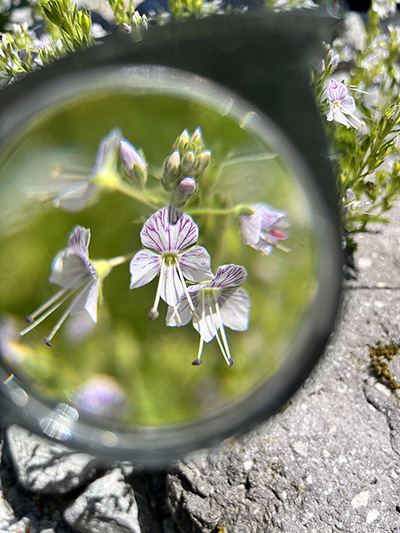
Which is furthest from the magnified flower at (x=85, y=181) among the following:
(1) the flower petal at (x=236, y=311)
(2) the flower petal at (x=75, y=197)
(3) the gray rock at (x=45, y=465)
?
(3) the gray rock at (x=45, y=465)

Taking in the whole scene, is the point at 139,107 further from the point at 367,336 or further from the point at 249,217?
the point at 367,336

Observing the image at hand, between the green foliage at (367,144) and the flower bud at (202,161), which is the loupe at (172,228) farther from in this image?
the green foliage at (367,144)

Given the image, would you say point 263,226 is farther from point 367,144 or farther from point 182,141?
point 367,144

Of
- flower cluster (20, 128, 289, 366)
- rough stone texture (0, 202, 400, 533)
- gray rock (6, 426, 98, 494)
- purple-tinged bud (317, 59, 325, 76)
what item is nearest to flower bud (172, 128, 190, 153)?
flower cluster (20, 128, 289, 366)

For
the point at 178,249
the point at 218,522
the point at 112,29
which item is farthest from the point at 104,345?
the point at 112,29

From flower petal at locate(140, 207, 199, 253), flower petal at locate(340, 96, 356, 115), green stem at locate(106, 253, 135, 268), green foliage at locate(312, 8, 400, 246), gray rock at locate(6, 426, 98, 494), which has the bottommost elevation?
gray rock at locate(6, 426, 98, 494)

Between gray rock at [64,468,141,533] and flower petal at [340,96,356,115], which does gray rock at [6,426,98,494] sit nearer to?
gray rock at [64,468,141,533]

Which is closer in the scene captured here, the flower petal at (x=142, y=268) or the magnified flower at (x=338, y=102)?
the flower petal at (x=142, y=268)

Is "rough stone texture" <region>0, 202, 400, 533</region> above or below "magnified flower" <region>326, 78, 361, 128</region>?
below
